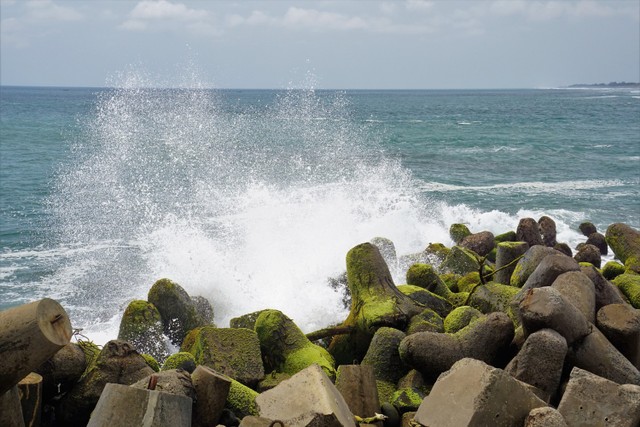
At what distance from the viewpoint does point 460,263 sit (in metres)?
10.7

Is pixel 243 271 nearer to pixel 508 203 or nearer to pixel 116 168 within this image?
pixel 508 203

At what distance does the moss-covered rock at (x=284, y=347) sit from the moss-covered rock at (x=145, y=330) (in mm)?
1643

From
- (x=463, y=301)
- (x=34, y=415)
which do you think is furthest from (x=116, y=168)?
(x=34, y=415)

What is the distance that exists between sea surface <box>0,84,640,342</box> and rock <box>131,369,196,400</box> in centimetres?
377

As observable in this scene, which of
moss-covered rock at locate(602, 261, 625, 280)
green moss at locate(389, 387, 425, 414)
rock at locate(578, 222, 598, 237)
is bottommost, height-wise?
rock at locate(578, 222, 598, 237)

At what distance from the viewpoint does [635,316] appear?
627 cm

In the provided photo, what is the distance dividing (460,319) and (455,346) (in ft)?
3.39

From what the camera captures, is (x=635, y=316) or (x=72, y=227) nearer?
(x=635, y=316)

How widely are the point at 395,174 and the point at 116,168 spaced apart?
9.54 m

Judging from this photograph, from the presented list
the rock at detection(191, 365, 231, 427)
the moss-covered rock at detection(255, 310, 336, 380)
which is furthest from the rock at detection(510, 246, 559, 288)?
the rock at detection(191, 365, 231, 427)

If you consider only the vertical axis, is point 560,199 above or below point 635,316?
below

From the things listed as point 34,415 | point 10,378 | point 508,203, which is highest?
point 10,378

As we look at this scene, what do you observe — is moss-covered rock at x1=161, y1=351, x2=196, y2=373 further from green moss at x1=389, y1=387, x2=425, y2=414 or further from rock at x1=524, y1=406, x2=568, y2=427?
rock at x1=524, y1=406, x2=568, y2=427

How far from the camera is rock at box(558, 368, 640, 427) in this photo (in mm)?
4848
